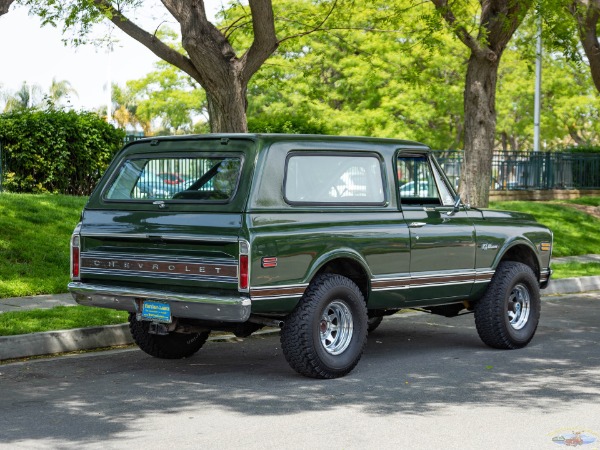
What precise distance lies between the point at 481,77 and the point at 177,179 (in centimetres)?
1279

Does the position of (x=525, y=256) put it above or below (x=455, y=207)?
below

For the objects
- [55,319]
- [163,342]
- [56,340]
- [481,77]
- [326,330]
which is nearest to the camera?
[326,330]

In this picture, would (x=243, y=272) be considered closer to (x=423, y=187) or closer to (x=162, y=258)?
(x=162, y=258)

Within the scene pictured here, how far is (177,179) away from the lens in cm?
867

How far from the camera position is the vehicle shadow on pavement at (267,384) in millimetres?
7086

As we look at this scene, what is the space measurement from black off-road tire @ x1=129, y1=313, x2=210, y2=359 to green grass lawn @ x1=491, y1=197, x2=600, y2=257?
42.1ft

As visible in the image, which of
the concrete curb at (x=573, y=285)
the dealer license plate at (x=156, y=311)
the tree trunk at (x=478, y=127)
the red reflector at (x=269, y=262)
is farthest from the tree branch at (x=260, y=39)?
the red reflector at (x=269, y=262)

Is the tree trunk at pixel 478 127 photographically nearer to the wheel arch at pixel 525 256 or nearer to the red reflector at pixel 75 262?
the wheel arch at pixel 525 256

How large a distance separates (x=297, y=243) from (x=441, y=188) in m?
2.20

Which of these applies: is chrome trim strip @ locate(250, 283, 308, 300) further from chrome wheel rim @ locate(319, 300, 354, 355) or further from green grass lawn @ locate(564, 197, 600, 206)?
green grass lawn @ locate(564, 197, 600, 206)

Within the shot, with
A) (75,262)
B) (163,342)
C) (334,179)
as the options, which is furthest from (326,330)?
(75,262)

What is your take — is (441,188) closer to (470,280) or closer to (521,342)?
(470,280)

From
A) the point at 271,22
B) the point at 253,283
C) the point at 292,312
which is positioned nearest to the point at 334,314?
the point at 292,312

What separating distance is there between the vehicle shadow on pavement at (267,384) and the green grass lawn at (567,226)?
11342mm
